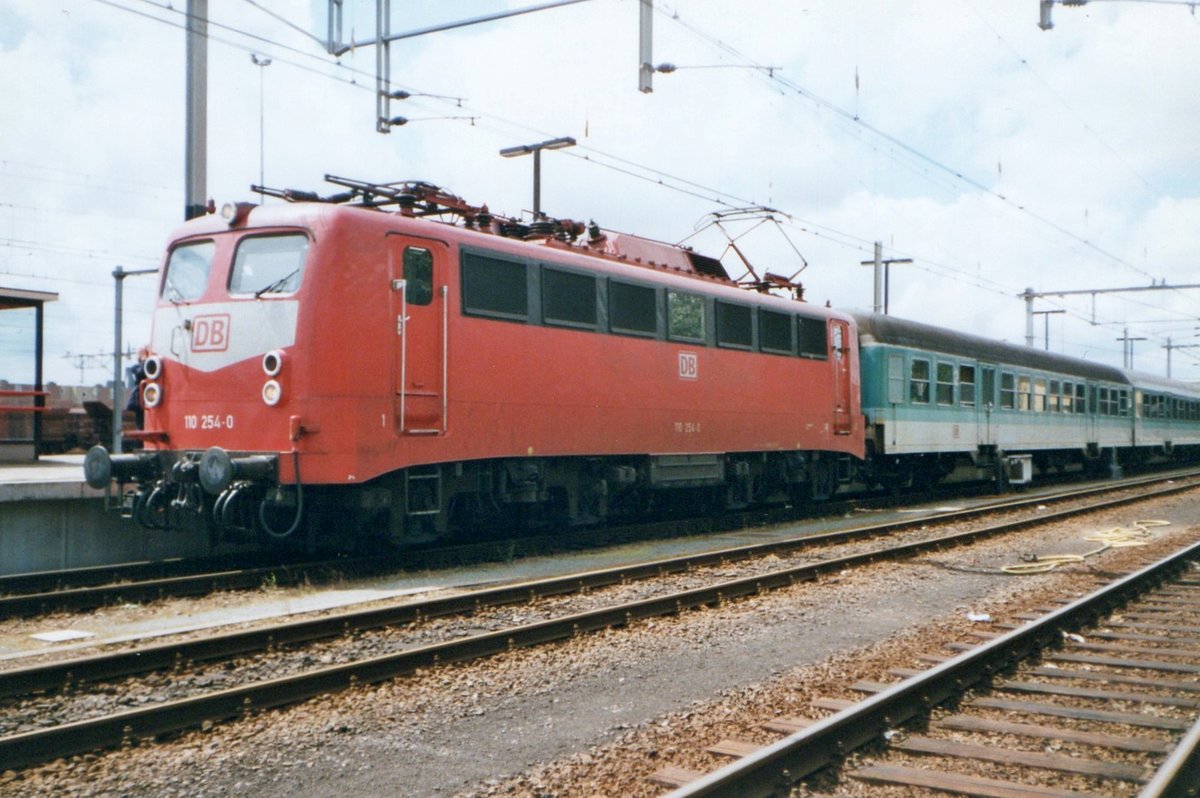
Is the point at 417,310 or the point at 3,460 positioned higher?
the point at 417,310

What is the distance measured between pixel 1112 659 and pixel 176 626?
6.87m

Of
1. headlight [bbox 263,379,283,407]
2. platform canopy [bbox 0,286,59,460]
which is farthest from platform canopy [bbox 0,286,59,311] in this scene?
headlight [bbox 263,379,283,407]

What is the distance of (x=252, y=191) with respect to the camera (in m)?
10.9

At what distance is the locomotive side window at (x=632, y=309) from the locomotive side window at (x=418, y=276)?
3.06 meters

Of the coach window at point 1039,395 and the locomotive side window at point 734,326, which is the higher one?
the locomotive side window at point 734,326

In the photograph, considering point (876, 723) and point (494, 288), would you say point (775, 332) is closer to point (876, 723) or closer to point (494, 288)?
point (494, 288)

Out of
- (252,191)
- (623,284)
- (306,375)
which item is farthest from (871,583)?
(252,191)

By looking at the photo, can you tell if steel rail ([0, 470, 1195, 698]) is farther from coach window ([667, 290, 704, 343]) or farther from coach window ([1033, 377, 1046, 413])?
coach window ([1033, 377, 1046, 413])

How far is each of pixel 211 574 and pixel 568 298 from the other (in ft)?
16.6

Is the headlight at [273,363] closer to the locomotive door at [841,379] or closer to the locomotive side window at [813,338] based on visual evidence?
the locomotive side window at [813,338]

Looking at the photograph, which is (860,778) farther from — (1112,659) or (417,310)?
(417,310)

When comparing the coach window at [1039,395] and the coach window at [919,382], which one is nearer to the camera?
the coach window at [919,382]

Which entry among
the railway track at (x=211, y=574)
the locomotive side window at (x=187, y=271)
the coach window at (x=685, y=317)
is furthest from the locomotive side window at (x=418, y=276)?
the coach window at (x=685, y=317)

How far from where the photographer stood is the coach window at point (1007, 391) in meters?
24.8
